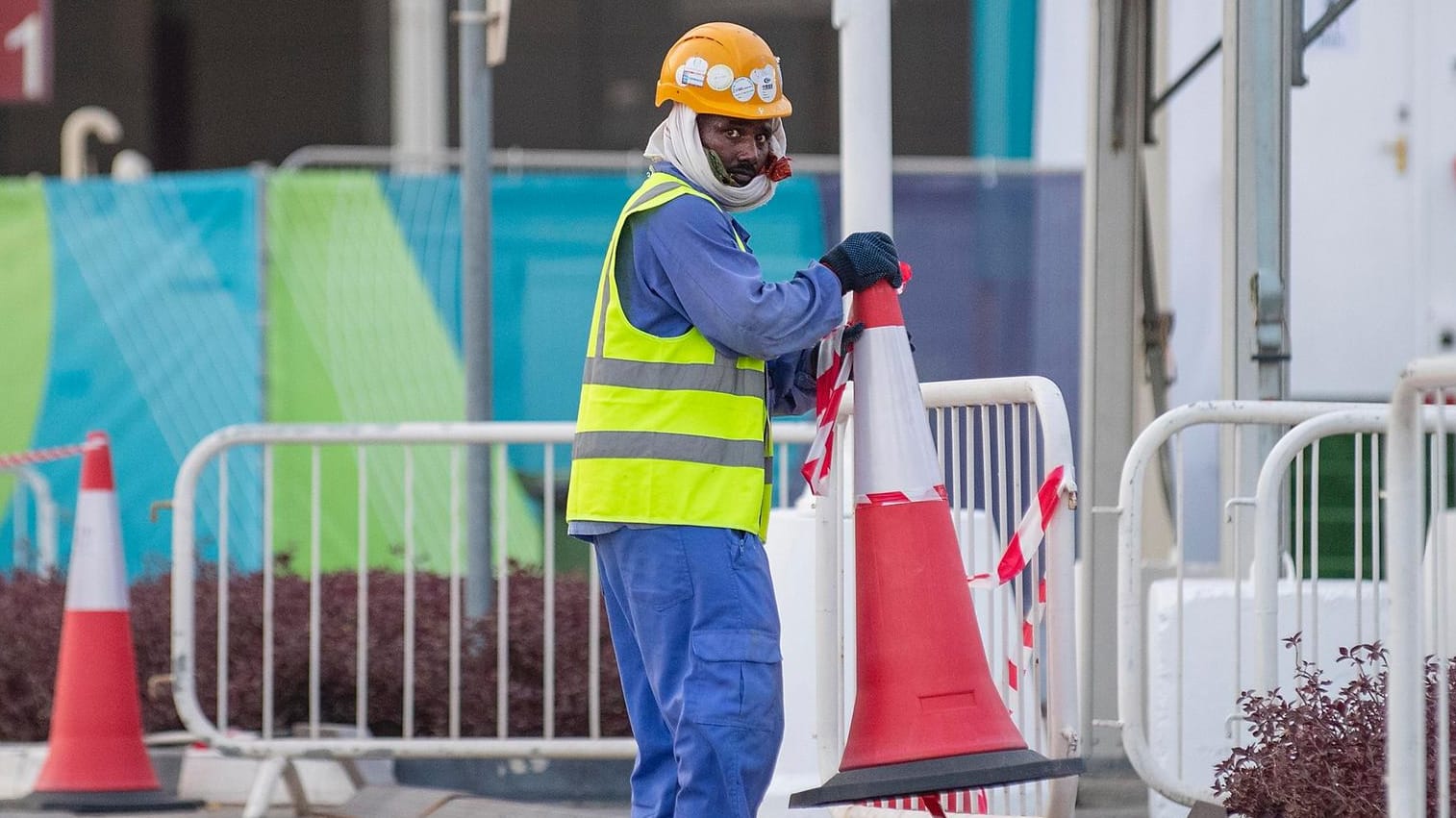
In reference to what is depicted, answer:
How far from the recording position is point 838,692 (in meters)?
4.24

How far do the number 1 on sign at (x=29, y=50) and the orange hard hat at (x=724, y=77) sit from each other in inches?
243

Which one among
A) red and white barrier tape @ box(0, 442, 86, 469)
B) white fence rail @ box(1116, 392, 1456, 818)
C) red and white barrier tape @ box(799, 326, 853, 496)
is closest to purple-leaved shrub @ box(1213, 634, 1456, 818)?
white fence rail @ box(1116, 392, 1456, 818)

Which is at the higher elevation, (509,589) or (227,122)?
(227,122)

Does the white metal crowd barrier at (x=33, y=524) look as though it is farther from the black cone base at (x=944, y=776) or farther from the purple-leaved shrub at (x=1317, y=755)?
the purple-leaved shrub at (x=1317, y=755)

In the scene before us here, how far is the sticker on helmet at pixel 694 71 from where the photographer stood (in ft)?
11.9

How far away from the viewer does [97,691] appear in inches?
240

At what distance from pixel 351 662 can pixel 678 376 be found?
309cm

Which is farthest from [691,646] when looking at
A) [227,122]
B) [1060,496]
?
[227,122]

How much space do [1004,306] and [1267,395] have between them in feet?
12.7

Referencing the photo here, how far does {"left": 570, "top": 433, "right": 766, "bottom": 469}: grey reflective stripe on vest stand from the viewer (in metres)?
3.60

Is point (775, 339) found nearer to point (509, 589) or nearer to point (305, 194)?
point (509, 589)

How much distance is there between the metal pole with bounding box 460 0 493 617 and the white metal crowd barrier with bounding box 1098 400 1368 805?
7.22 feet

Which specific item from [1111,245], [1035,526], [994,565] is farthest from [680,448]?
[1111,245]

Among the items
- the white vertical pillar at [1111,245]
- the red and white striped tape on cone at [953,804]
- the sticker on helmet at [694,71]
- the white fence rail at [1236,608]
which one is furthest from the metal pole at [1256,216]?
the sticker on helmet at [694,71]
